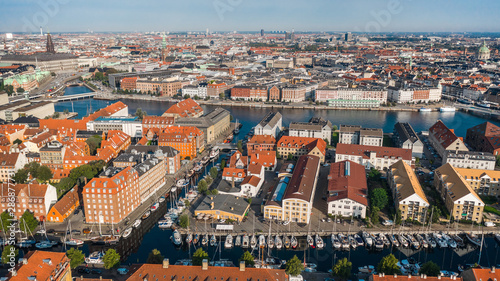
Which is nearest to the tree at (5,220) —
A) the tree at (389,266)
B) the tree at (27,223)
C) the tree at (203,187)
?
the tree at (27,223)

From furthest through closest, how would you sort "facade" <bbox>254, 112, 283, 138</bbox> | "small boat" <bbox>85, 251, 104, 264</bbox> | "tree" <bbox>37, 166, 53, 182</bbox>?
"facade" <bbox>254, 112, 283, 138</bbox>, "tree" <bbox>37, 166, 53, 182</bbox>, "small boat" <bbox>85, 251, 104, 264</bbox>

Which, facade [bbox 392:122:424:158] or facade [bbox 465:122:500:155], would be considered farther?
facade [bbox 465:122:500:155]

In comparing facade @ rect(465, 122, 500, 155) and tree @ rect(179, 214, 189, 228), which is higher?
facade @ rect(465, 122, 500, 155)

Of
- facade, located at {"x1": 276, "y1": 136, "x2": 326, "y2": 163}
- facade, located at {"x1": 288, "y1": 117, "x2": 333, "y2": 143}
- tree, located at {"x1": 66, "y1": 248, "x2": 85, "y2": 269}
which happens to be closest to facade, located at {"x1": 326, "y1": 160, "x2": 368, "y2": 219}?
facade, located at {"x1": 276, "y1": 136, "x2": 326, "y2": 163}

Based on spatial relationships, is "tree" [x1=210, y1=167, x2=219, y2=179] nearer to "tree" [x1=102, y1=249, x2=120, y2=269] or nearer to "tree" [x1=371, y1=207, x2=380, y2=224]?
"tree" [x1=371, y1=207, x2=380, y2=224]

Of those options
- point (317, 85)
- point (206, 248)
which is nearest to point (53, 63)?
point (317, 85)

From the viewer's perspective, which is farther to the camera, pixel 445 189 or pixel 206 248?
pixel 445 189

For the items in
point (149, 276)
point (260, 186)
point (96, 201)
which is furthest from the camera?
point (260, 186)

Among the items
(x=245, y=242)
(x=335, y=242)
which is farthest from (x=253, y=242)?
(x=335, y=242)

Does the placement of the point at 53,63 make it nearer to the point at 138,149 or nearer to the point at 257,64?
the point at 257,64
